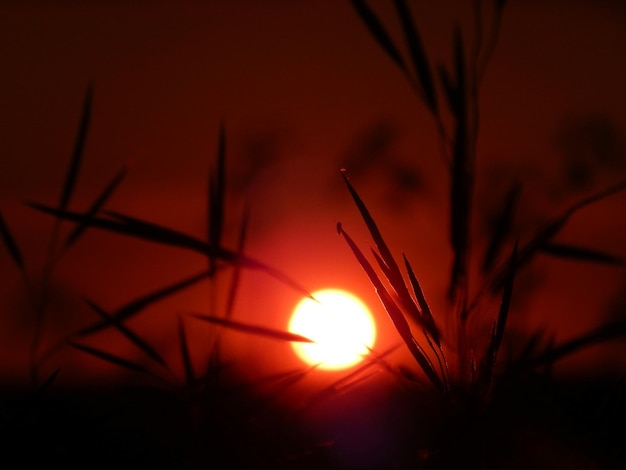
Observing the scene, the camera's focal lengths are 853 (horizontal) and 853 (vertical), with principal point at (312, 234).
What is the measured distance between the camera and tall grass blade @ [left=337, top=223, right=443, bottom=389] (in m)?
0.85

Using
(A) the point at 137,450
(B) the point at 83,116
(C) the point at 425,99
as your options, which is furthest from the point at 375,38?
(A) the point at 137,450

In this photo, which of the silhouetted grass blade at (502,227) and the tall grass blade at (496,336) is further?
the silhouetted grass blade at (502,227)

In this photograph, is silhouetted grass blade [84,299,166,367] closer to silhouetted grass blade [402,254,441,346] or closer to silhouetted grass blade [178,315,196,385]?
silhouetted grass blade [178,315,196,385]

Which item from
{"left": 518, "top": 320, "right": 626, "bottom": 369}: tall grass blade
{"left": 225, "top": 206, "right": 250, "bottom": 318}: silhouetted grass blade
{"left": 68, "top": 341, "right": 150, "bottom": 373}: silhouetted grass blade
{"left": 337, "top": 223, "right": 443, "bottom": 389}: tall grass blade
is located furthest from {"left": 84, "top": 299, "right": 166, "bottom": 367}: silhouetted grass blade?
{"left": 518, "top": 320, "right": 626, "bottom": 369}: tall grass blade

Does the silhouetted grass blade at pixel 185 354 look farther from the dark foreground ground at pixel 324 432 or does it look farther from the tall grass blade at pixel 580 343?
the tall grass blade at pixel 580 343

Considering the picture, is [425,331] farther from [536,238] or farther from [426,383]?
[536,238]

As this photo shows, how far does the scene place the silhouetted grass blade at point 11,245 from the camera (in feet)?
3.74

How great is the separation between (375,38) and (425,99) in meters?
0.10

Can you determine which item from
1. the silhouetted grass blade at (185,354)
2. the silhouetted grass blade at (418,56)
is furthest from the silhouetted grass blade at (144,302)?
the silhouetted grass blade at (418,56)

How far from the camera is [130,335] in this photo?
1.07 m

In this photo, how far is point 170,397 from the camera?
3.22 feet

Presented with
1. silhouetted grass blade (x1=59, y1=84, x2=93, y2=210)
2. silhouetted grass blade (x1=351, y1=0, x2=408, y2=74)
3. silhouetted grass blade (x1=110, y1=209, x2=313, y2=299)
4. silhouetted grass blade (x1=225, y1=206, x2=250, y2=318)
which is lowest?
silhouetted grass blade (x1=110, y1=209, x2=313, y2=299)

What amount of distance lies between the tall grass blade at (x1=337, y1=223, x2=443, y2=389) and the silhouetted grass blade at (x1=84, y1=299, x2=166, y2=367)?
312mm

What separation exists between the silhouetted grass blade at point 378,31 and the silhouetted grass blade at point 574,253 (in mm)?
298
